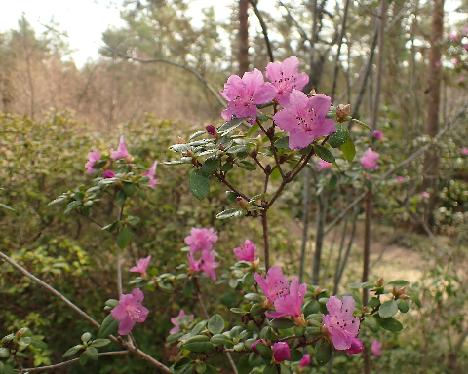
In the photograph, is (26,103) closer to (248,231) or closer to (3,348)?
(248,231)

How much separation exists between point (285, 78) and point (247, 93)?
96 mm

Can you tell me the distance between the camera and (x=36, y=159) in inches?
127

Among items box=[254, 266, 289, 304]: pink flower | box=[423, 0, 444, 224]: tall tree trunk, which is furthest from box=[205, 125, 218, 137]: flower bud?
box=[423, 0, 444, 224]: tall tree trunk

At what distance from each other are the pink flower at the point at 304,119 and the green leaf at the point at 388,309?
506mm

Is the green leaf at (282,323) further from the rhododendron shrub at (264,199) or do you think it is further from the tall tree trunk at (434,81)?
Result: the tall tree trunk at (434,81)

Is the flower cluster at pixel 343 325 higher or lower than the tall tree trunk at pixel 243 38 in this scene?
lower

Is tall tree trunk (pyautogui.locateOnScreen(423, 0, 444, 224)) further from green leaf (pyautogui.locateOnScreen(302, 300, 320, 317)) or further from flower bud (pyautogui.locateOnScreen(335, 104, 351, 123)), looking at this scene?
flower bud (pyautogui.locateOnScreen(335, 104, 351, 123))

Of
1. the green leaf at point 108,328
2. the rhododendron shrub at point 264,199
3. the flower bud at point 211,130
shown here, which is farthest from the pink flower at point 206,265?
the flower bud at point 211,130

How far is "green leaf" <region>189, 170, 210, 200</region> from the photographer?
3.48 ft

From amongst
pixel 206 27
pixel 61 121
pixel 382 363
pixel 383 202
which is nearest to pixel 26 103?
pixel 206 27

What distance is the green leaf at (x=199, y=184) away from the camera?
1.06m

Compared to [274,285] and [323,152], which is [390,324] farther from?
[323,152]

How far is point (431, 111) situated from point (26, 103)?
701 cm

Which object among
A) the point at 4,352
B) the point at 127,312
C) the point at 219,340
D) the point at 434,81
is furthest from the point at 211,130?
the point at 434,81
